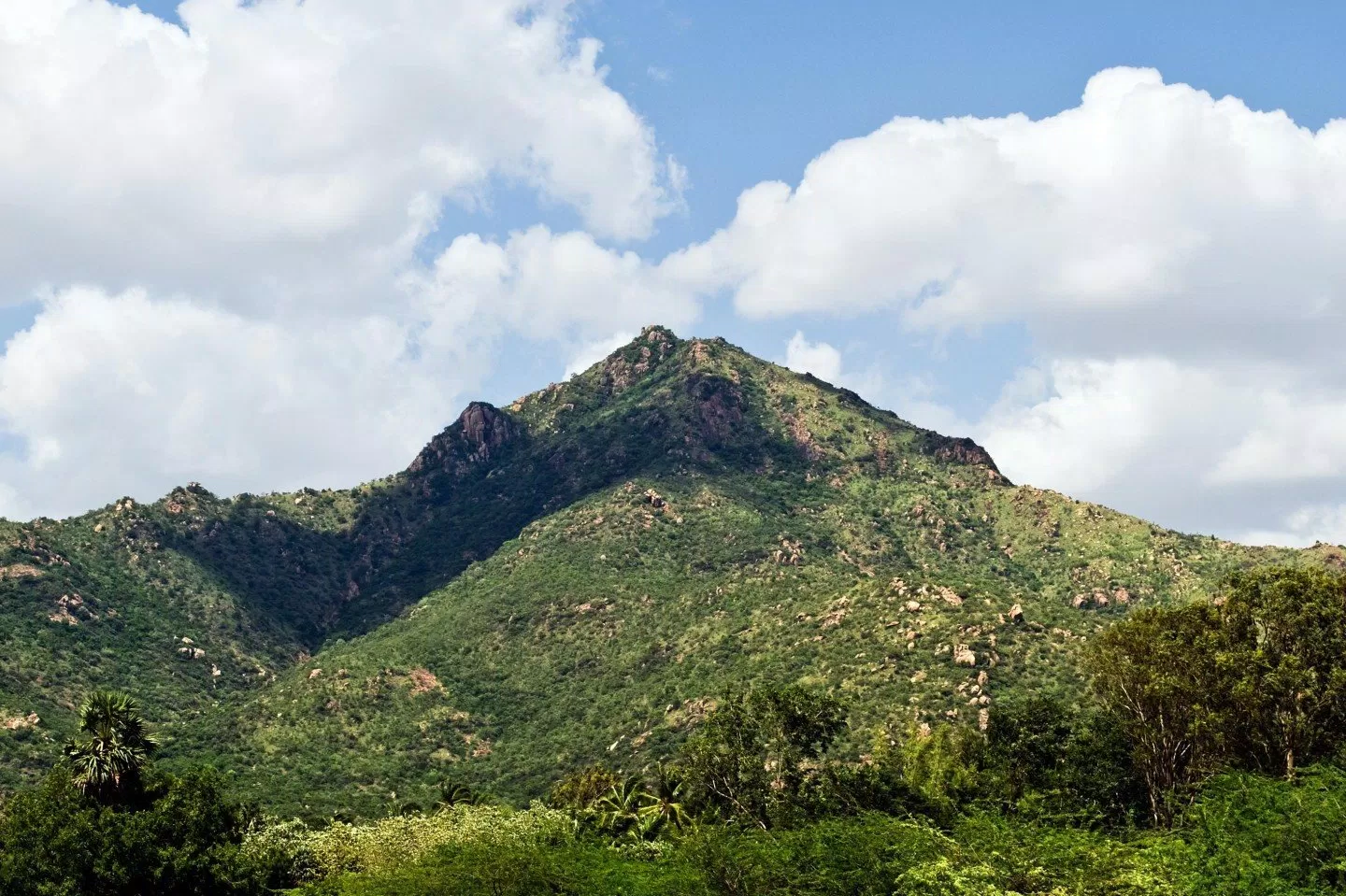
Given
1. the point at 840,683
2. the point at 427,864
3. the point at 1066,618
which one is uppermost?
the point at 1066,618

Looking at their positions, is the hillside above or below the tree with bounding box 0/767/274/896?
above

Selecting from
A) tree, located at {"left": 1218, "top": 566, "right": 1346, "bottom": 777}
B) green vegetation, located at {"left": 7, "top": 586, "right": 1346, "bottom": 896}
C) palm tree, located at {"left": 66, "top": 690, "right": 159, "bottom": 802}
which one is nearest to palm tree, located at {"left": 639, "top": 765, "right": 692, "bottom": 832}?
green vegetation, located at {"left": 7, "top": 586, "right": 1346, "bottom": 896}

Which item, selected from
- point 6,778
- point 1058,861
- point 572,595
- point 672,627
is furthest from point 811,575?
point 1058,861

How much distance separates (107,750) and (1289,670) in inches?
2882

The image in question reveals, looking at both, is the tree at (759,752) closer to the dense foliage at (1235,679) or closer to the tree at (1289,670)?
the dense foliage at (1235,679)

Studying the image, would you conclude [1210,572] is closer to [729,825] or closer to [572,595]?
[572,595]

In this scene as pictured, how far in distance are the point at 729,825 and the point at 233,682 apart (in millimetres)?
152531

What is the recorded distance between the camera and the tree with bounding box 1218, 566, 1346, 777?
67.2 metres

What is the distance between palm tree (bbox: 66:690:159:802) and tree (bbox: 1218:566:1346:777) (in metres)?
69.6

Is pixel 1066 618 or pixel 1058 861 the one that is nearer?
pixel 1058 861

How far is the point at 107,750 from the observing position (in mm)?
73188

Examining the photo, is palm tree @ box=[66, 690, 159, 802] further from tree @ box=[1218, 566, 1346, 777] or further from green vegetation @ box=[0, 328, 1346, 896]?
tree @ box=[1218, 566, 1346, 777]

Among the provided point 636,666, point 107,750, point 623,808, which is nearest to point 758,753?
point 623,808

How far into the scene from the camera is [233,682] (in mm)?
198000
